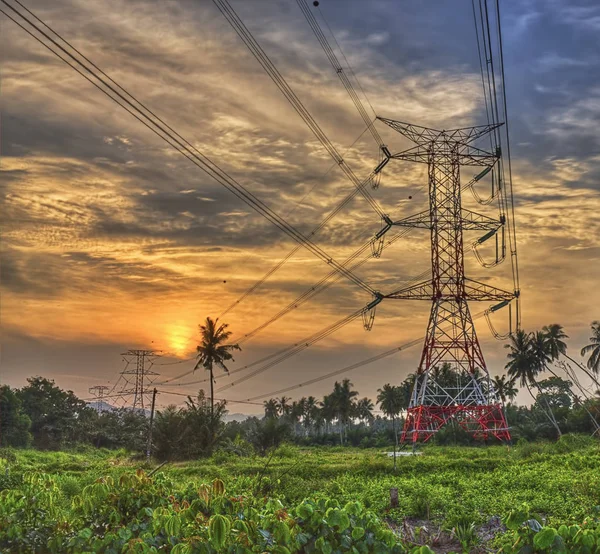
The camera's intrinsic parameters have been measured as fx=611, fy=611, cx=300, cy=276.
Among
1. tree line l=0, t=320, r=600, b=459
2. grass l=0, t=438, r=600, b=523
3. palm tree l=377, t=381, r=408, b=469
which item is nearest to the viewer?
grass l=0, t=438, r=600, b=523

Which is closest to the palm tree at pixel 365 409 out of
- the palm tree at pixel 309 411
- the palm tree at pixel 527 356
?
the palm tree at pixel 309 411

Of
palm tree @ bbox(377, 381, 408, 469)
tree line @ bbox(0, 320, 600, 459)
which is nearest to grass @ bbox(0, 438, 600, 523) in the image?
tree line @ bbox(0, 320, 600, 459)

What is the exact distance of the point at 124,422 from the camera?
7150cm

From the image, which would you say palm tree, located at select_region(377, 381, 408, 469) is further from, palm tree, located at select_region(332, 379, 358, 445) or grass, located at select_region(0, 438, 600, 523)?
grass, located at select_region(0, 438, 600, 523)

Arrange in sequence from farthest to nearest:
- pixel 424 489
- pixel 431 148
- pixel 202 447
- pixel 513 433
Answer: pixel 513 433
pixel 202 447
pixel 431 148
pixel 424 489

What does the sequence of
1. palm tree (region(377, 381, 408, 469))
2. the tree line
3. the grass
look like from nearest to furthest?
the grass < the tree line < palm tree (region(377, 381, 408, 469))

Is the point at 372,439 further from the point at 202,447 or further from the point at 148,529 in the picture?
the point at 148,529

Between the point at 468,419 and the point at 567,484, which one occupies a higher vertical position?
the point at 468,419

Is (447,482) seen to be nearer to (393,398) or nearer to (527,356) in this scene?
(527,356)

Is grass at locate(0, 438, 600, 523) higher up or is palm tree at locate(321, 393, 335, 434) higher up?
palm tree at locate(321, 393, 335, 434)

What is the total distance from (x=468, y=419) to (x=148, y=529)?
1416 inches

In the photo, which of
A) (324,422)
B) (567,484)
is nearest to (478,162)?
(567,484)

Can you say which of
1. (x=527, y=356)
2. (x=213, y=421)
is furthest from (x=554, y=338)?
(x=213, y=421)

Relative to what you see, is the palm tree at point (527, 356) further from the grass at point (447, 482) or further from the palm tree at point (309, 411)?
the palm tree at point (309, 411)
